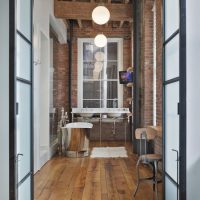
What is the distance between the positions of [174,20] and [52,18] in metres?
4.68

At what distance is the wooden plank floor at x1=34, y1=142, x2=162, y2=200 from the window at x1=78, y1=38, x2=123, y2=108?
3591mm

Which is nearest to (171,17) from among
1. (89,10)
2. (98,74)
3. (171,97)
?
(171,97)

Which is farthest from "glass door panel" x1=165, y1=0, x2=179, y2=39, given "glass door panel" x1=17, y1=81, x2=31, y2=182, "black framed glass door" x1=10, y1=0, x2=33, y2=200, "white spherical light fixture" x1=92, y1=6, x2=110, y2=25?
"white spherical light fixture" x1=92, y1=6, x2=110, y2=25

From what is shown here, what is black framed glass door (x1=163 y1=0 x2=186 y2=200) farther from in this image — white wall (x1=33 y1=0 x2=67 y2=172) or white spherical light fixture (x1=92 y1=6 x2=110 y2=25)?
white spherical light fixture (x1=92 y1=6 x2=110 y2=25)

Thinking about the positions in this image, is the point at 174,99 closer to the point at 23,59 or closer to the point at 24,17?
the point at 23,59

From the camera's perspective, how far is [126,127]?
365 inches

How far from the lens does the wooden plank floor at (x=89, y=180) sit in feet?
12.2

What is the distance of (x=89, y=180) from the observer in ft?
14.7

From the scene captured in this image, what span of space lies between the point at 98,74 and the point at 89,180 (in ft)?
18.4

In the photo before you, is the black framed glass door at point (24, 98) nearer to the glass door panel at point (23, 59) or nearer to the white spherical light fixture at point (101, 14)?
the glass door panel at point (23, 59)

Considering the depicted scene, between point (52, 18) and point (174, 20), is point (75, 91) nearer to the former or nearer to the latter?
point (52, 18)

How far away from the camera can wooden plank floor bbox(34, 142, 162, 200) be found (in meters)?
3.73
